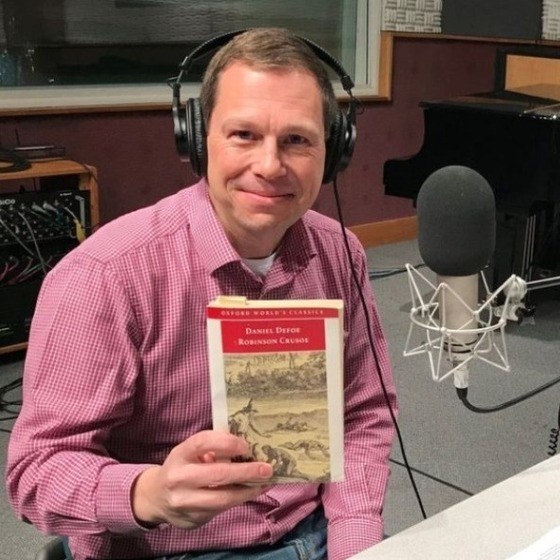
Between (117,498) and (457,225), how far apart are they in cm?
50

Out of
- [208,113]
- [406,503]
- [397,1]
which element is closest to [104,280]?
[208,113]

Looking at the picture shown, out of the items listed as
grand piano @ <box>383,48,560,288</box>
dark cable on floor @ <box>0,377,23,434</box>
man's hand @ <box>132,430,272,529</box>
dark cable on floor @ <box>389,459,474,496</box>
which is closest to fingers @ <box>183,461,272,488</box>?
man's hand @ <box>132,430,272,529</box>

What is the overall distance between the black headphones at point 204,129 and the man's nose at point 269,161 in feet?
0.37

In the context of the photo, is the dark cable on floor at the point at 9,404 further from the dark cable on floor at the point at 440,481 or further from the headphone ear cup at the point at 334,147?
the headphone ear cup at the point at 334,147

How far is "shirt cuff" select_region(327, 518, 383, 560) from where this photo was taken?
1.00 metres

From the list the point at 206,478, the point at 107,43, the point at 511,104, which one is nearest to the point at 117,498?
the point at 206,478

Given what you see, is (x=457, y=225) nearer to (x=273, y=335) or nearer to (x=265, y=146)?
(x=265, y=146)

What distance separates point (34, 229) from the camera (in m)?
2.62

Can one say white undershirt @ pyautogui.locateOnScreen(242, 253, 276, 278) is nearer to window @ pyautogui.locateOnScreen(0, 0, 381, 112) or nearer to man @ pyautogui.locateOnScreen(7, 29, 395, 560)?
man @ pyautogui.locateOnScreen(7, 29, 395, 560)

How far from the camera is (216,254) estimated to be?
0.98 meters

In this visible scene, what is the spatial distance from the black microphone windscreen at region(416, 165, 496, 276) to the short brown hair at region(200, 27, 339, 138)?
18 cm

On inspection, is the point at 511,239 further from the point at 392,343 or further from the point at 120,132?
the point at 120,132

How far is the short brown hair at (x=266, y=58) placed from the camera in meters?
0.95

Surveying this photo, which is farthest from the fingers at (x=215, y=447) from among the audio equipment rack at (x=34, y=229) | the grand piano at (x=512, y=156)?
the grand piano at (x=512, y=156)
